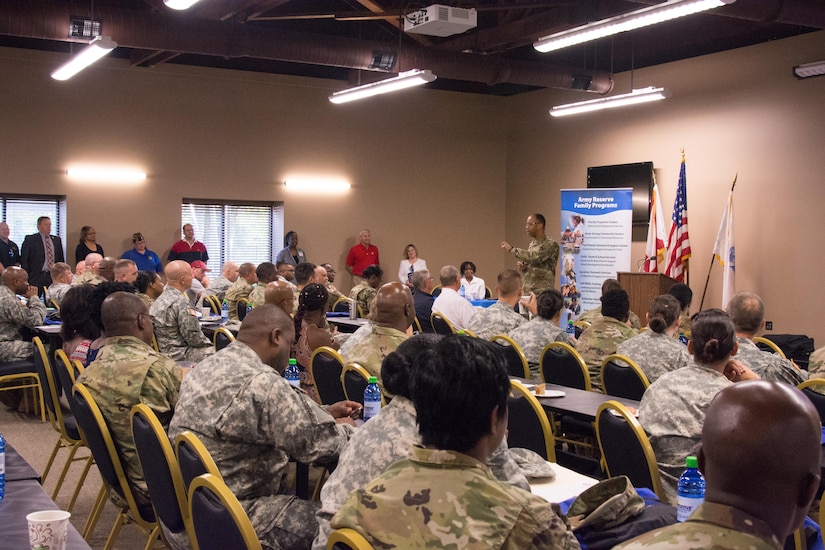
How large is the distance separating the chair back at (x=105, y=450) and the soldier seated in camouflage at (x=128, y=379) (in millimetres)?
56

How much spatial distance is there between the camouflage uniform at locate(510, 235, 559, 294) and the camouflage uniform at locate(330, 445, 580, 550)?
24.3 ft

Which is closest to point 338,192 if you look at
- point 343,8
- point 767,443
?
point 343,8

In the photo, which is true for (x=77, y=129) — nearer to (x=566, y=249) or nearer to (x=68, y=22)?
(x=68, y=22)

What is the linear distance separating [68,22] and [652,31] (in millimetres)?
8152

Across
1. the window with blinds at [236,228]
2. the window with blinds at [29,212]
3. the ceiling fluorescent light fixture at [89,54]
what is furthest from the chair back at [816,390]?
the window with blinds at [29,212]

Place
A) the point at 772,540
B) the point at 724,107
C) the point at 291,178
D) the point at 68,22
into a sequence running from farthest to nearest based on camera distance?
the point at 291,178
the point at 724,107
the point at 68,22
the point at 772,540

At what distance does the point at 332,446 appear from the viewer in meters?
2.90

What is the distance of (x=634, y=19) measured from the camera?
7660mm

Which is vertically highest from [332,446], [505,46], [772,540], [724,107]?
[505,46]

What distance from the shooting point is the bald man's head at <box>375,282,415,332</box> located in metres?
4.27

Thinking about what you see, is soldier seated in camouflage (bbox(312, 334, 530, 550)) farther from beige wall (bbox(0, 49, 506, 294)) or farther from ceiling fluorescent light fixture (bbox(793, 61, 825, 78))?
beige wall (bbox(0, 49, 506, 294))

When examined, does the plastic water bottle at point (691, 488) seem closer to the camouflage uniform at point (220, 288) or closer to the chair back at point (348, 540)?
the chair back at point (348, 540)

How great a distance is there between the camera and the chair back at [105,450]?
10.6ft

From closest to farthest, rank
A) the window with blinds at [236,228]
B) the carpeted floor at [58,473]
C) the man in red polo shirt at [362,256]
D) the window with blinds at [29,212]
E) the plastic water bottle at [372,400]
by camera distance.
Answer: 1. the plastic water bottle at [372,400]
2. the carpeted floor at [58,473]
3. the window with blinds at [29,212]
4. the window with blinds at [236,228]
5. the man in red polo shirt at [362,256]
